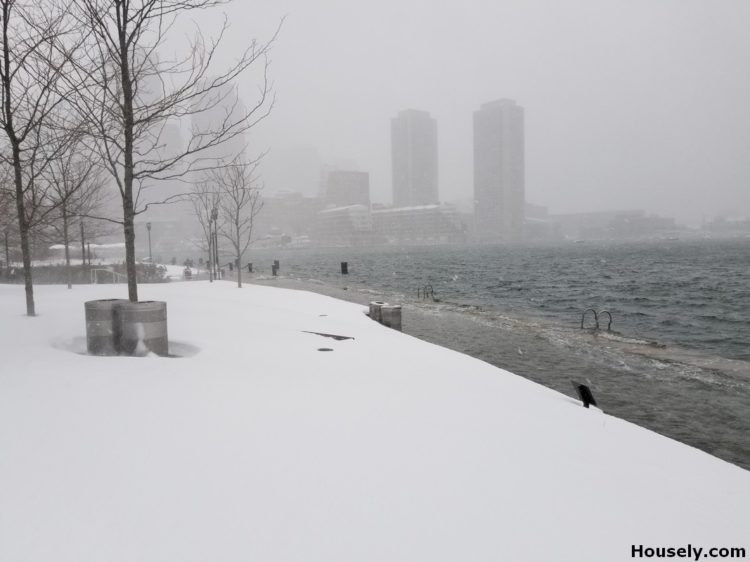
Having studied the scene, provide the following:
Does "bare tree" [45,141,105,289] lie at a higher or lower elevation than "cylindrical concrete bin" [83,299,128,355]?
higher

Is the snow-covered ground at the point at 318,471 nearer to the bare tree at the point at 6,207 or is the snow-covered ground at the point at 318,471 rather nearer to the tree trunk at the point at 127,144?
the tree trunk at the point at 127,144

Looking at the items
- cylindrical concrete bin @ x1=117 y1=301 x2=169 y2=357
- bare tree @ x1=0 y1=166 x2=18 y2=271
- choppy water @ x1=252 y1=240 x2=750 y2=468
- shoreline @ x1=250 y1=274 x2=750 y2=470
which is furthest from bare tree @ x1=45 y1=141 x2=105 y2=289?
choppy water @ x1=252 y1=240 x2=750 y2=468

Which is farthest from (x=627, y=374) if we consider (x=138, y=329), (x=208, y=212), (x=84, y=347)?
(x=208, y=212)

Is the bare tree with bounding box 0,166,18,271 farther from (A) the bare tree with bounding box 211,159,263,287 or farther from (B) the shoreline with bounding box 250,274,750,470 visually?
Answer: (B) the shoreline with bounding box 250,274,750,470

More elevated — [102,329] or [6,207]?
[6,207]

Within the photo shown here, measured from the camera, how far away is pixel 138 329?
716 centimetres

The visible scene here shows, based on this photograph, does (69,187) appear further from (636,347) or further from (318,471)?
(636,347)

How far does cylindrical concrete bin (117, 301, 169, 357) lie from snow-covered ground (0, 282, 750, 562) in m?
0.44

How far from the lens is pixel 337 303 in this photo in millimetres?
19062

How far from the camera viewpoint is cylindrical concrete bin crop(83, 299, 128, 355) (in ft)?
23.7

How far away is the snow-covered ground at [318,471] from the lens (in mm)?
3156

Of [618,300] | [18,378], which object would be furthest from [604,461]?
[618,300]

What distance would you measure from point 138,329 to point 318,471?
14.6 ft

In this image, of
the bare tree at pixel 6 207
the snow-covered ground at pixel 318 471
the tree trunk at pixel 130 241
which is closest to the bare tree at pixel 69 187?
the tree trunk at pixel 130 241
